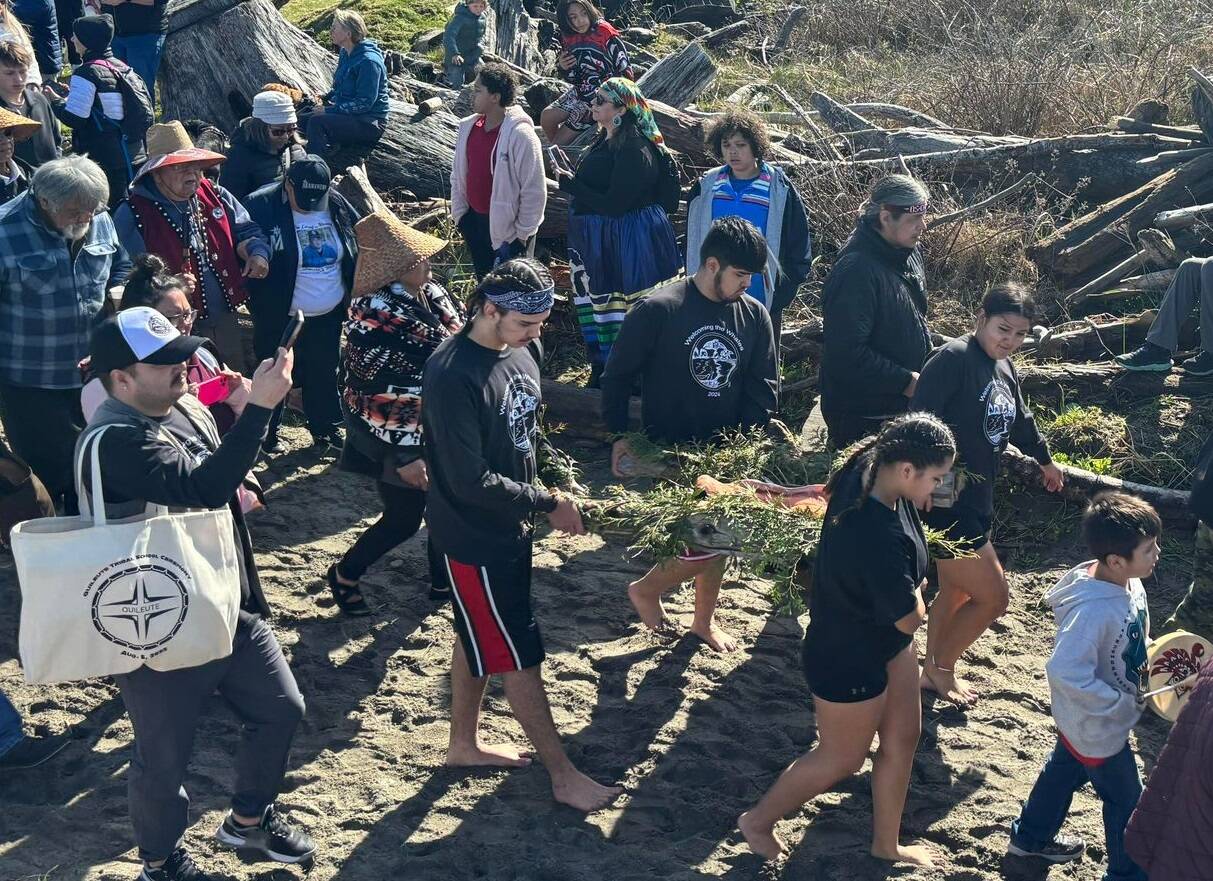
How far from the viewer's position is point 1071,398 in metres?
8.33

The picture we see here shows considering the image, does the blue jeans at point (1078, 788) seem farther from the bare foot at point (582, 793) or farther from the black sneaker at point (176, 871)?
the black sneaker at point (176, 871)

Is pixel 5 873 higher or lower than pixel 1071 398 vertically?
lower

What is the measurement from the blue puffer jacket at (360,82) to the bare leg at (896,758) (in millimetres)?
7215

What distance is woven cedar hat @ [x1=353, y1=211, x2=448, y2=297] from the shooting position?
19.9 feet

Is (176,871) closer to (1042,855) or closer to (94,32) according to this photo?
(1042,855)

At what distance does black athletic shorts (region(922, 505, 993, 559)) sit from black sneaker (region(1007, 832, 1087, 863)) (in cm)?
122

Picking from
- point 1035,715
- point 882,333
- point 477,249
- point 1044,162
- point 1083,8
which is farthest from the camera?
point 1083,8

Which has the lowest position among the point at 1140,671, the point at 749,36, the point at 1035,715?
the point at 1035,715

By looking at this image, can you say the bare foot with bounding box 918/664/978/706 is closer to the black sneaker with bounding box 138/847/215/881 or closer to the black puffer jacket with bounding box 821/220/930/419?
the black puffer jacket with bounding box 821/220/930/419

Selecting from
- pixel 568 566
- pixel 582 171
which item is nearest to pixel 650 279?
pixel 582 171

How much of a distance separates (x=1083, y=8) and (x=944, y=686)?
11942mm

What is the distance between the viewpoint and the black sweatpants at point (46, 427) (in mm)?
6418

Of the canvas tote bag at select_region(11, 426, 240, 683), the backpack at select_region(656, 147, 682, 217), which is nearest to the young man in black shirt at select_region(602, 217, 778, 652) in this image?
the canvas tote bag at select_region(11, 426, 240, 683)

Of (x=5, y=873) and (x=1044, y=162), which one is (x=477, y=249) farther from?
→ (x=5, y=873)
